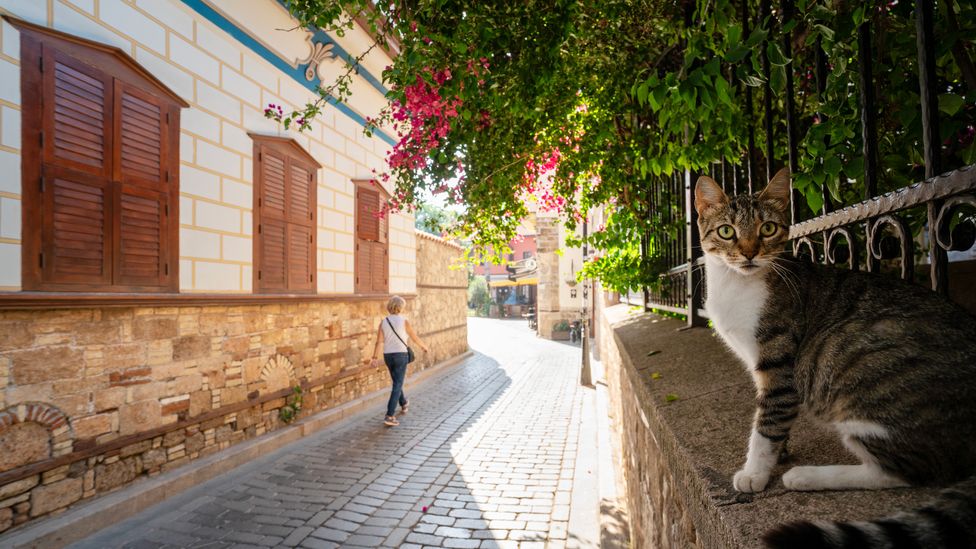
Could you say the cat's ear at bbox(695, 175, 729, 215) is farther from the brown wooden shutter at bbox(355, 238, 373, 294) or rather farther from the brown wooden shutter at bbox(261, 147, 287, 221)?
the brown wooden shutter at bbox(355, 238, 373, 294)

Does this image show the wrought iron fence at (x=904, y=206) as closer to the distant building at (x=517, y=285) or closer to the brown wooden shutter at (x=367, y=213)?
the brown wooden shutter at (x=367, y=213)

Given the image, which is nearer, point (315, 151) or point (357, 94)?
point (315, 151)

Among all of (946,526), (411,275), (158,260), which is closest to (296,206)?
(158,260)

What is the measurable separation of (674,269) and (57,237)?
18.8 feet

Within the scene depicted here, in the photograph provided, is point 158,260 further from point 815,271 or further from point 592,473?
point 815,271

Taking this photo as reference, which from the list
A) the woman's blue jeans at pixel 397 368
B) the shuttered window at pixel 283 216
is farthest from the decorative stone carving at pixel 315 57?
the woman's blue jeans at pixel 397 368

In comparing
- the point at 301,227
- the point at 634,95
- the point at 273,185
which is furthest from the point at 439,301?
the point at 634,95

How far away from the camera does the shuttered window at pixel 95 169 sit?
4.29 metres

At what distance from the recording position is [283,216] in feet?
24.9

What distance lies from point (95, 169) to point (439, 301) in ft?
36.7

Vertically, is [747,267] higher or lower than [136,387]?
higher

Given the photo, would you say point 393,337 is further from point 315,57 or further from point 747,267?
point 747,267

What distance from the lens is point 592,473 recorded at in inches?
228

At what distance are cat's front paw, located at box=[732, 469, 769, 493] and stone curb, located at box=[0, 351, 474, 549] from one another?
17.9 feet
